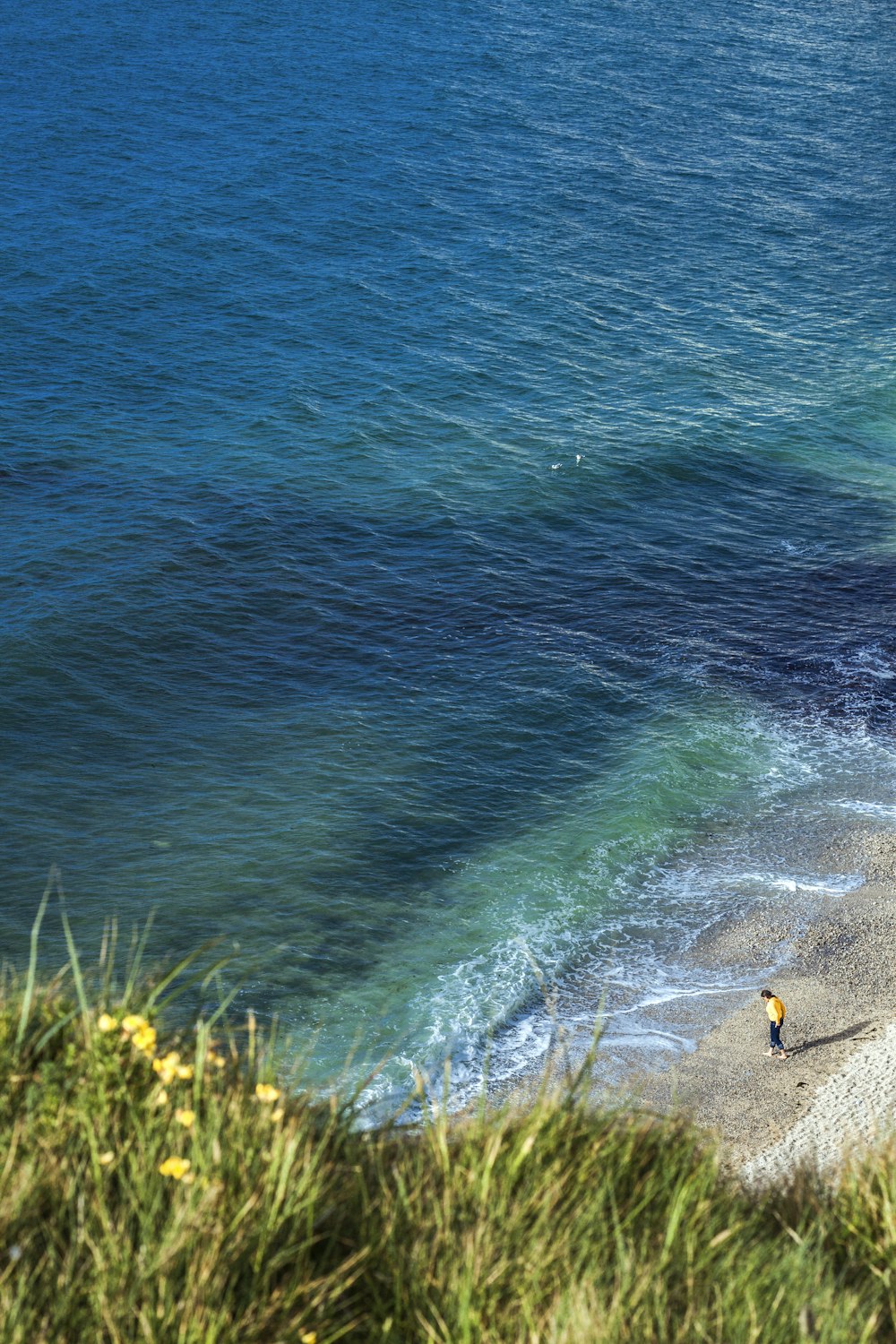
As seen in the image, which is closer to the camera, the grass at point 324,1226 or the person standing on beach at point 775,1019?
the grass at point 324,1226

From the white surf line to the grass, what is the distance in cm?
1154

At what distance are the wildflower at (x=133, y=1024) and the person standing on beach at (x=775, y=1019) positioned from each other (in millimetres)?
16082

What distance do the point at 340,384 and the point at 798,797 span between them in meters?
26.7

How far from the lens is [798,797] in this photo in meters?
29.5

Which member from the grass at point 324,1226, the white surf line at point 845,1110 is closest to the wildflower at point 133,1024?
the grass at point 324,1226

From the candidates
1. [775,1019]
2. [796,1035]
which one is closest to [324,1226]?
[775,1019]

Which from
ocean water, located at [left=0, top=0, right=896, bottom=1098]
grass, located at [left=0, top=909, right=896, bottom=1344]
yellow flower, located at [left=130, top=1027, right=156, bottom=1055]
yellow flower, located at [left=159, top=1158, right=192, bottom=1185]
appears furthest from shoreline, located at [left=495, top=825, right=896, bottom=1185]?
yellow flower, located at [left=159, top=1158, right=192, bottom=1185]

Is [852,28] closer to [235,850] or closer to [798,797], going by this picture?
[798,797]

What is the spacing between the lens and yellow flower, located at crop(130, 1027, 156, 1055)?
23.9ft

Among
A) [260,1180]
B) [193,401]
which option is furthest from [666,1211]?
[193,401]

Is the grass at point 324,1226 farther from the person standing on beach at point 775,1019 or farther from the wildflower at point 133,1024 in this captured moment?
the person standing on beach at point 775,1019

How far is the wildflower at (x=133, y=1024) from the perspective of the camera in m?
7.29

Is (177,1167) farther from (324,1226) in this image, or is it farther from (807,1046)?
(807,1046)

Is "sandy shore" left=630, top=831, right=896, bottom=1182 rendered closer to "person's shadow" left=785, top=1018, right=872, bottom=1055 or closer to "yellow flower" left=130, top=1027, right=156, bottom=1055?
"person's shadow" left=785, top=1018, right=872, bottom=1055
